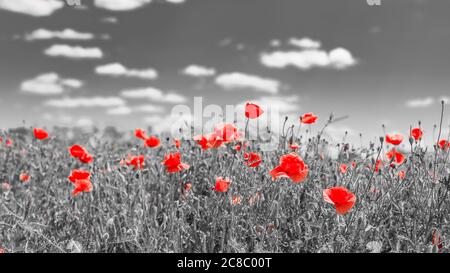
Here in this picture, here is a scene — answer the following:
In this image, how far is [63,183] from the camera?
4.71 metres

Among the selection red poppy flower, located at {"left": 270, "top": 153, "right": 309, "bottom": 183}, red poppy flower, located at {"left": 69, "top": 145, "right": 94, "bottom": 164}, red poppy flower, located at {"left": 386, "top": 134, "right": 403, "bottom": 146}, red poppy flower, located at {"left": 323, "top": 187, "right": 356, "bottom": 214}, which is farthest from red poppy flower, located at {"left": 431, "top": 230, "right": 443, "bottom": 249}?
red poppy flower, located at {"left": 69, "top": 145, "right": 94, "bottom": 164}

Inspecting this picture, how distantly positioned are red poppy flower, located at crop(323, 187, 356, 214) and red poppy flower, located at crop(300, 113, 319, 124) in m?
0.89

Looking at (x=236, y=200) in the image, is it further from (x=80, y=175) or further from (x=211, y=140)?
(x=80, y=175)

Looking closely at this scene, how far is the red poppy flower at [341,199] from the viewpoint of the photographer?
2.26 m

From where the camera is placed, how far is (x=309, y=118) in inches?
123

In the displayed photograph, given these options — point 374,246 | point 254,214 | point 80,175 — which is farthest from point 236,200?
point 80,175

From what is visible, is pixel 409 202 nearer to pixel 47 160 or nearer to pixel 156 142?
pixel 156 142

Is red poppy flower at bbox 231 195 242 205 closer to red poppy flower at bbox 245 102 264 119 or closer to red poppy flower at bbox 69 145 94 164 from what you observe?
red poppy flower at bbox 245 102 264 119

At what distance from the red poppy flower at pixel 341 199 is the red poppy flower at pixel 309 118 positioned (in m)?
0.89

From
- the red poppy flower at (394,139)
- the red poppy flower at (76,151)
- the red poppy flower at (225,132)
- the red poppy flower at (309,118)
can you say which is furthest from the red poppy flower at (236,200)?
the red poppy flower at (76,151)

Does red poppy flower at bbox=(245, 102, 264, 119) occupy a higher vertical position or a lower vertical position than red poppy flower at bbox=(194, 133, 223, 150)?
higher

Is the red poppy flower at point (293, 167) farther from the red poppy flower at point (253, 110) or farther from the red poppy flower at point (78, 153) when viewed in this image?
the red poppy flower at point (78, 153)

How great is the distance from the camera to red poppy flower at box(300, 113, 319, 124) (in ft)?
10.3
